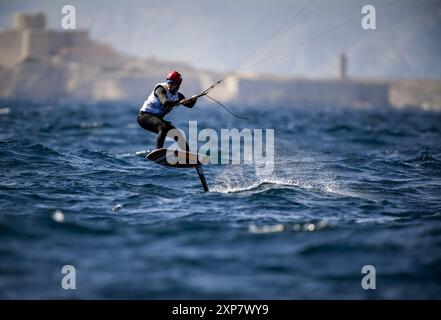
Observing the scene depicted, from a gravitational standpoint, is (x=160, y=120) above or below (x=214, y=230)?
above

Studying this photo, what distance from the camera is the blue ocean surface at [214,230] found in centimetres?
910

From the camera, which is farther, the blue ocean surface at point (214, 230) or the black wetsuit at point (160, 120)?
the black wetsuit at point (160, 120)

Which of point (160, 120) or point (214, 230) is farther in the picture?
point (160, 120)

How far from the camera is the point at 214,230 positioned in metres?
11.5

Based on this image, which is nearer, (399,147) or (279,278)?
(279,278)

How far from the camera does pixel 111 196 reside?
14.7 metres

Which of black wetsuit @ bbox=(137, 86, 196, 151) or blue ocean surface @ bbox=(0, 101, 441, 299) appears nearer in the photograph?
blue ocean surface @ bbox=(0, 101, 441, 299)

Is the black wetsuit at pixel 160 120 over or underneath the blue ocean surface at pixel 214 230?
over

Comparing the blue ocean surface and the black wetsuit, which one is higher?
the black wetsuit

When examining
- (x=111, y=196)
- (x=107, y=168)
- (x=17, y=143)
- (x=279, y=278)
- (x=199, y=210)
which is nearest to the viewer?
(x=279, y=278)

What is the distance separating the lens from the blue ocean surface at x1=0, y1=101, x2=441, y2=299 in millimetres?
9102
